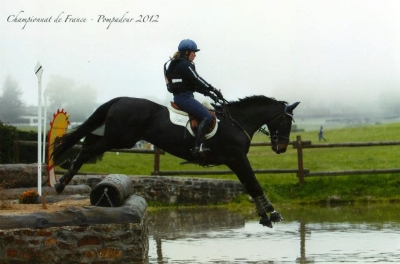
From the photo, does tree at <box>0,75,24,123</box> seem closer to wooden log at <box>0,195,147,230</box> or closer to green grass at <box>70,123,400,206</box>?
green grass at <box>70,123,400,206</box>

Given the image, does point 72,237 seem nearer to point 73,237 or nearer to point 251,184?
point 73,237

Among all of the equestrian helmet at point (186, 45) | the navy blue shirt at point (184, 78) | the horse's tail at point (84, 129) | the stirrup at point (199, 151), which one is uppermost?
the equestrian helmet at point (186, 45)

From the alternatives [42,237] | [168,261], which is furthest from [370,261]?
[42,237]

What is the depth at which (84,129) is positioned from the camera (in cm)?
1191

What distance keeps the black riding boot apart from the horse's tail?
133 cm

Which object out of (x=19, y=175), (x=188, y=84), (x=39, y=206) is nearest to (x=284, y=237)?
(x=188, y=84)

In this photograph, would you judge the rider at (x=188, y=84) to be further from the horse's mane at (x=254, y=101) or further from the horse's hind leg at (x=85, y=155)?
the horse's hind leg at (x=85, y=155)

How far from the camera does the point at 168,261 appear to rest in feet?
34.6

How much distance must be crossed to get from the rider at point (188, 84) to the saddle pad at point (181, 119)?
82mm

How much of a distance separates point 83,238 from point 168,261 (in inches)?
52.0

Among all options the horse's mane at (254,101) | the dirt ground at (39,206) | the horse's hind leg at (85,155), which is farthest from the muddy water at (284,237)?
the horse's mane at (254,101)

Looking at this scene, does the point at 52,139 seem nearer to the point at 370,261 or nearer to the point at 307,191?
the point at 370,261

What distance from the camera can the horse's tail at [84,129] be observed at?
38.7 feet

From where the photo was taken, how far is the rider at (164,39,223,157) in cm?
1140
